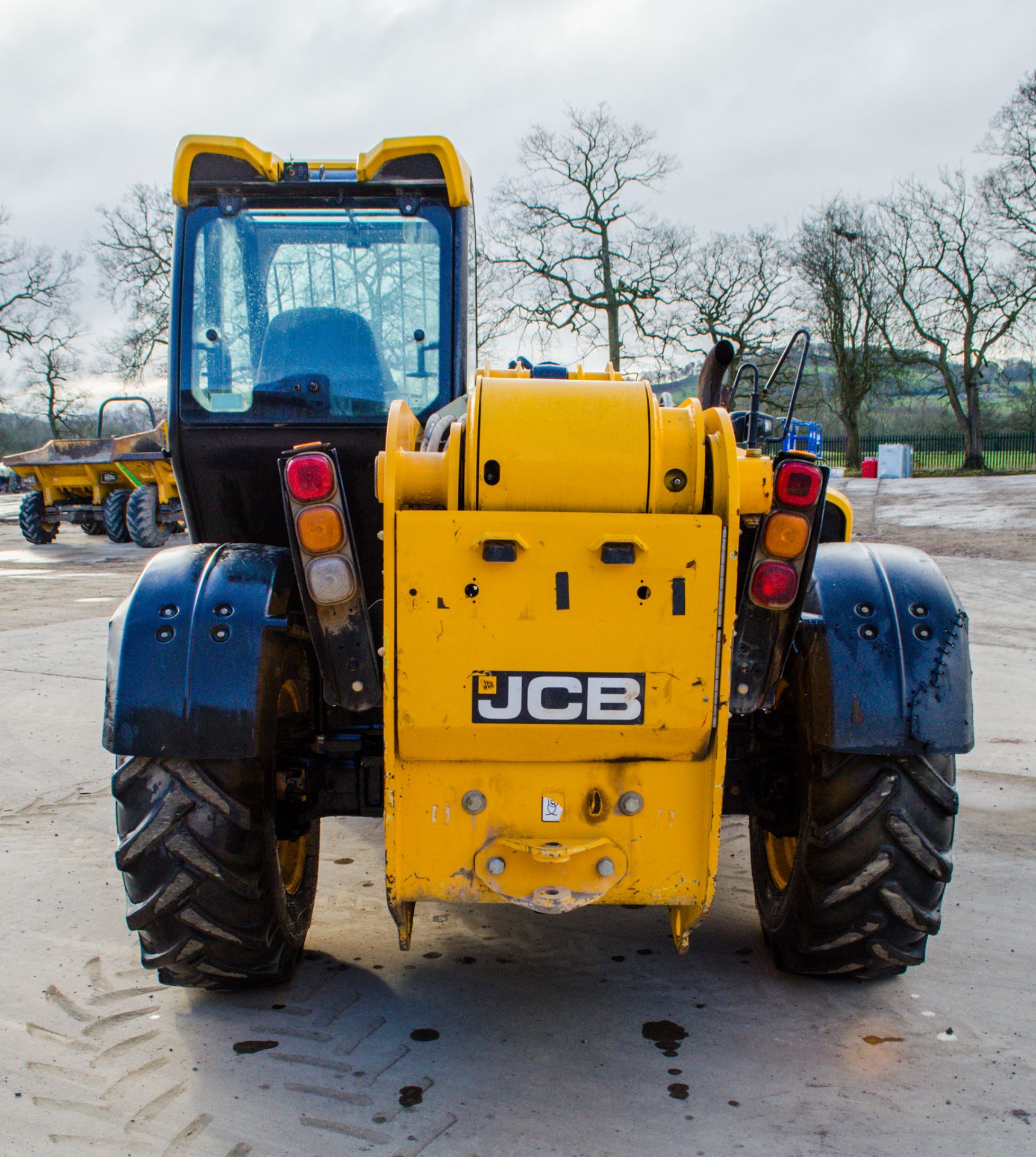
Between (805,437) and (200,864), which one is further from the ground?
(805,437)

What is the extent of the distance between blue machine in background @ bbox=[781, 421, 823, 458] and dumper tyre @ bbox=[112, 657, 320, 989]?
190 centimetres

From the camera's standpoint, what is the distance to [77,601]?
38.1 ft

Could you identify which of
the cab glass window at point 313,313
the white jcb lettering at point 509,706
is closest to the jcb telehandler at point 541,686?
the white jcb lettering at point 509,706

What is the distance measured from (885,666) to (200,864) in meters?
1.91

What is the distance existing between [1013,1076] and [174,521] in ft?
59.1

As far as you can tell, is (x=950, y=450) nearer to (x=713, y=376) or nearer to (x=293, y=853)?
(x=713, y=376)

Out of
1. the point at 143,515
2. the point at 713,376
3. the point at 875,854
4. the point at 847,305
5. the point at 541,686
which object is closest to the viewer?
the point at 541,686

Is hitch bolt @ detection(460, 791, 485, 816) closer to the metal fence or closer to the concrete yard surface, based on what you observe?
the concrete yard surface

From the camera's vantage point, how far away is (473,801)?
2.51m

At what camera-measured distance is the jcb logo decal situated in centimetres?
240

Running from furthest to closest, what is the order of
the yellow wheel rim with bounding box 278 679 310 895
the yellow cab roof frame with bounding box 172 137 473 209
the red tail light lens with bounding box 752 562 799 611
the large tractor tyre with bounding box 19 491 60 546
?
→ the large tractor tyre with bounding box 19 491 60 546 → the yellow cab roof frame with bounding box 172 137 473 209 → the yellow wheel rim with bounding box 278 679 310 895 → the red tail light lens with bounding box 752 562 799 611

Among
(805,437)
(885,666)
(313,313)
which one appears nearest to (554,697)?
(885,666)

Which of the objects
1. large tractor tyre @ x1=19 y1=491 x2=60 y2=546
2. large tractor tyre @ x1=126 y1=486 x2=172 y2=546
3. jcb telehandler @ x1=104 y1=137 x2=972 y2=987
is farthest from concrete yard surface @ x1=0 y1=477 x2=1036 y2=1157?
large tractor tyre @ x1=19 y1=491 x2=60 y2=546

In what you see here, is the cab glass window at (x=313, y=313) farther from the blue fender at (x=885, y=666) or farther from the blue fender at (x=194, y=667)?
the blue fender at (x=885, y=666)
